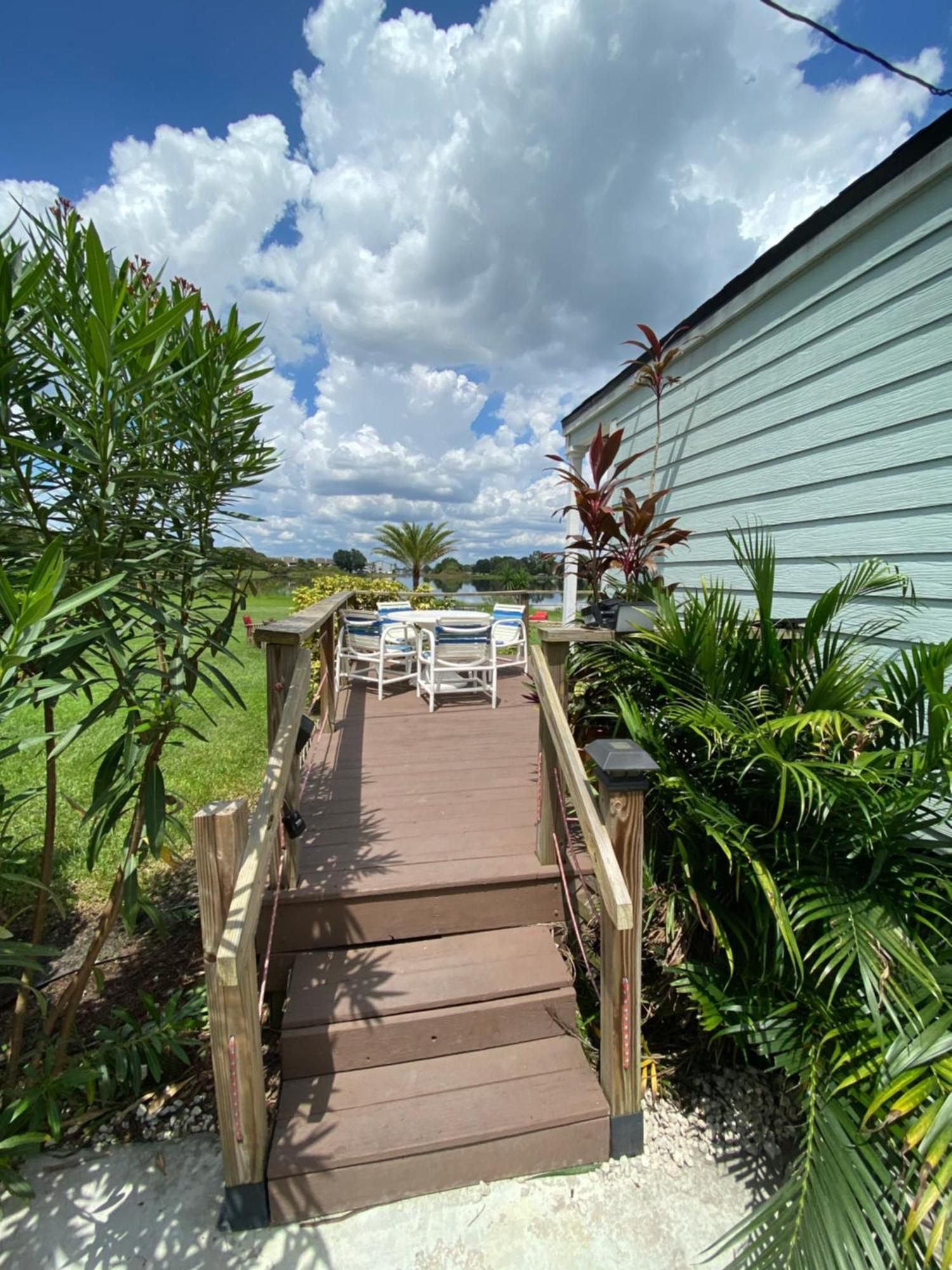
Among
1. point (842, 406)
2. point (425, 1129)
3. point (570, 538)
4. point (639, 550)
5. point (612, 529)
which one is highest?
point (842, 406)

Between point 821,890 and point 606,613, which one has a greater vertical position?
point 606,613

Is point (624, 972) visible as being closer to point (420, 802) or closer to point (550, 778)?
point (550, 778)

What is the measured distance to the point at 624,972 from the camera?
1.81 m

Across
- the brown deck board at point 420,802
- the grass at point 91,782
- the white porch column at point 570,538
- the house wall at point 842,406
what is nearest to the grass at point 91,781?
the grass at point 91,782

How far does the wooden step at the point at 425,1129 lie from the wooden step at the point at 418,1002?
65 mm

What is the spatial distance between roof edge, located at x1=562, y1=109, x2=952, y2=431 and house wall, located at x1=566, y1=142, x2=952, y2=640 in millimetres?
42

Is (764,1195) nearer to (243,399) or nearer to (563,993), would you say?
(563,993)

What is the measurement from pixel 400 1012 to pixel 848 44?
4.79 m

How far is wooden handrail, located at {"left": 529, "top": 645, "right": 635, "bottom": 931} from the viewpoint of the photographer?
1.71 metres

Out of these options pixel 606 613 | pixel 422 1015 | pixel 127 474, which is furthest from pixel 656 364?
pixel 422 1015

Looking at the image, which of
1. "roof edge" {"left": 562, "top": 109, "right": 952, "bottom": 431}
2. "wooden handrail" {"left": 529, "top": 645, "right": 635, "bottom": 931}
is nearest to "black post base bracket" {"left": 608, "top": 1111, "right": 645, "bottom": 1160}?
"wooden handrail" {"left": 529, "top": 645, "right": 635, "bottom": 931}

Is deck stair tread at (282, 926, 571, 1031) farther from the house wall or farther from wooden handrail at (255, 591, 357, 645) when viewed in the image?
the house wall

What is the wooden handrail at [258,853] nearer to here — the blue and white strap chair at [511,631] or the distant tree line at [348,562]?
the blue and white strap chair at [511,631]

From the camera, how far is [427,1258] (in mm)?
1550
